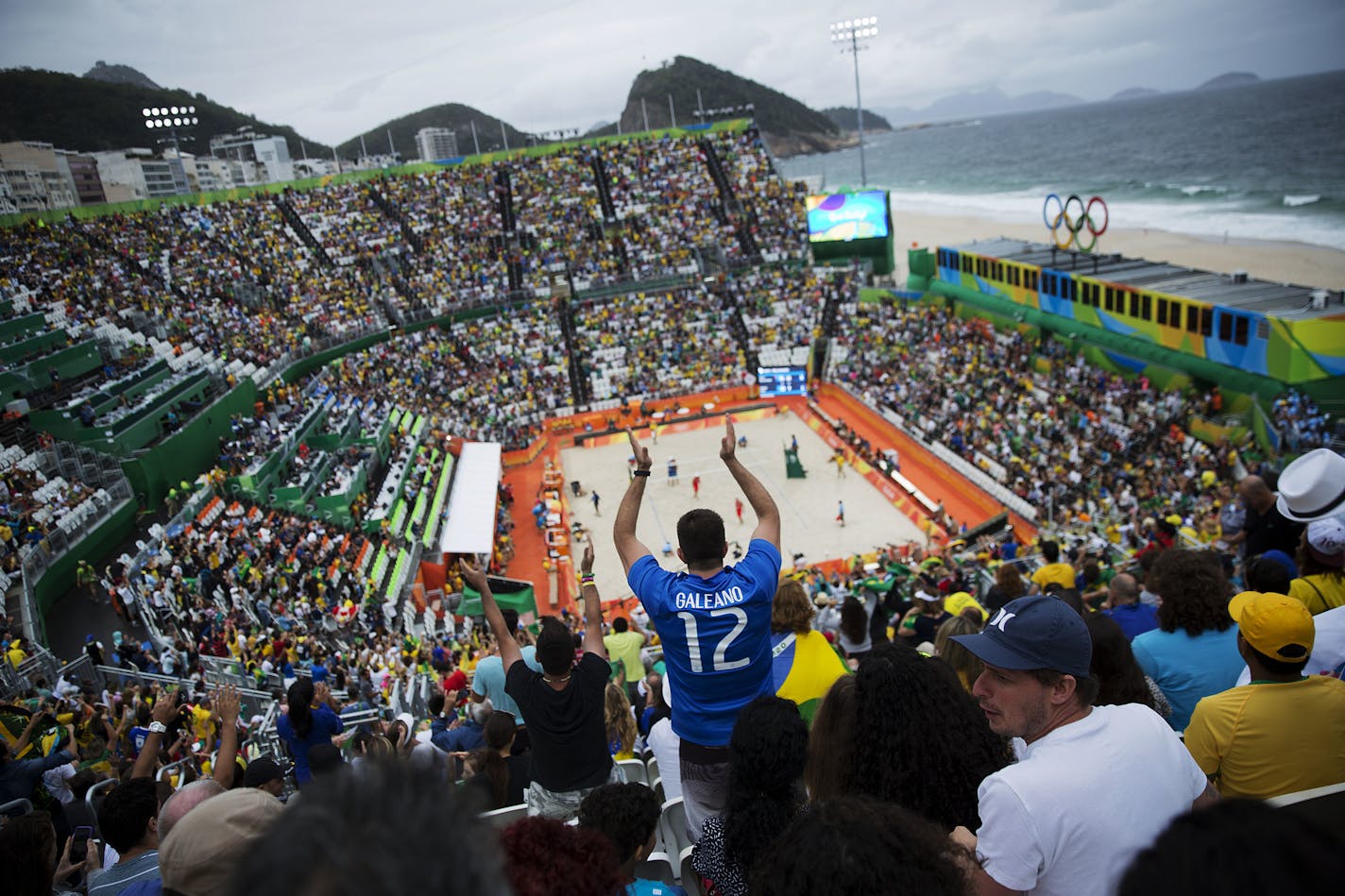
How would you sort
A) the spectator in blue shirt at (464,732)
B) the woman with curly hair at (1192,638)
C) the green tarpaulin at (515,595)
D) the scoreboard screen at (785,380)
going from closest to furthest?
the woman with curly hair at (1192,638) < the spectator in blue shirt at (464,732) < the green tarpaulin at (515,595) < the scoreboard screen at (785,380)

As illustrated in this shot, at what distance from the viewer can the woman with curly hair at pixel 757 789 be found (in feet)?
10.4

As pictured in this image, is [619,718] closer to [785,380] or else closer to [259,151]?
[785,380]

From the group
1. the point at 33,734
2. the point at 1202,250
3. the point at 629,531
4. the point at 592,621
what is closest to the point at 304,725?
the point at 592,621

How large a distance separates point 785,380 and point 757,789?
3658cm

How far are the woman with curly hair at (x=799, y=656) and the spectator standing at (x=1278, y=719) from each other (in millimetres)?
1884

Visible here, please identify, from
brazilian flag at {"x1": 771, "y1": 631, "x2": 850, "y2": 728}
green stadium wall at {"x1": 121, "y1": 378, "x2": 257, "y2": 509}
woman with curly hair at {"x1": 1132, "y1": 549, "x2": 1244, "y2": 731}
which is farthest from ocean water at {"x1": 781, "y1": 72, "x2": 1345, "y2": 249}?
brazilian flag at {"x1": 771, "y1": 631, "x2": 850, "y2": 728}

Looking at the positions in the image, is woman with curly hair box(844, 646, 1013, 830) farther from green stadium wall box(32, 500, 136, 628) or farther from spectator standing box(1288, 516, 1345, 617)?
green stadium wall box(32, 500, 136, 628)

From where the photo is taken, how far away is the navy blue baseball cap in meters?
2.98

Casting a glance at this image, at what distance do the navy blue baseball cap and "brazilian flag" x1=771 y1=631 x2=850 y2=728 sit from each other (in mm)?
1768

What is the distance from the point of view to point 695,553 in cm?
407

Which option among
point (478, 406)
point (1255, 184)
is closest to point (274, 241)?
point (478, 406)

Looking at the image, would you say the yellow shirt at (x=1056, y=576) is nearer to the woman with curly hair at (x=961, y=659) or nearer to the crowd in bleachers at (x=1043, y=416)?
the woman with curly hair at (x=961, y=659)

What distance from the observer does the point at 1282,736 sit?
11.2 feet

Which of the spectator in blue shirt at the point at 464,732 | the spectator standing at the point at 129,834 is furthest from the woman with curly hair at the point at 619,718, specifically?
the spectator standing at the point at 129,834
